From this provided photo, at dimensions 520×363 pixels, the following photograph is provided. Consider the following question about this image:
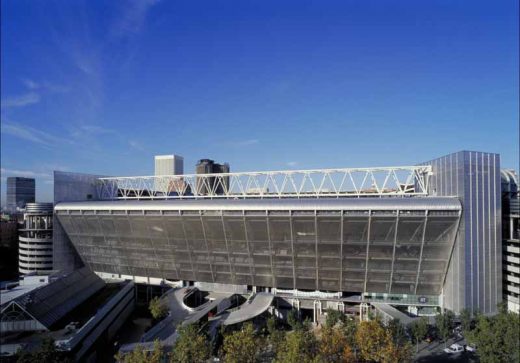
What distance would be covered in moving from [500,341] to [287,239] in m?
26.6

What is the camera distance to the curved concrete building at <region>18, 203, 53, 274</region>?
66500 mm

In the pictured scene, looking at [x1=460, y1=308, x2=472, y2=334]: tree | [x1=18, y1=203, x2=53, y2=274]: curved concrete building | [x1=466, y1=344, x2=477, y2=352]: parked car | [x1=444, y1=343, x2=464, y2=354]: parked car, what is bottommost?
[x1=466, y1=344, x2=477, y2=352]: parked car

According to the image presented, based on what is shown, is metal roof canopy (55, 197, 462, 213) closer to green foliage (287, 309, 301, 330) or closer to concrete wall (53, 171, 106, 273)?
green foliage (287, 309, 301, 330)

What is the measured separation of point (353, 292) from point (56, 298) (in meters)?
43.1

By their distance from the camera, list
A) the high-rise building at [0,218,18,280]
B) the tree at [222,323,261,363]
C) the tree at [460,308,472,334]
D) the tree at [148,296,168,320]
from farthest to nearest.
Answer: the high-rise building at [0,218,18,280] → the tree at [148,296,168,320] → the tree at [460,308,472,334] → the tree at [222,323,261,363]

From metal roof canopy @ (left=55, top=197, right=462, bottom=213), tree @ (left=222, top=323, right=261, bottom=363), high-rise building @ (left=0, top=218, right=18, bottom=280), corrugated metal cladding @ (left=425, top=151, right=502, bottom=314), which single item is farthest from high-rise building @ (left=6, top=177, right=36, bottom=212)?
corrugated metal cladding @ (left=425, top=151, right=502, bottom=314)

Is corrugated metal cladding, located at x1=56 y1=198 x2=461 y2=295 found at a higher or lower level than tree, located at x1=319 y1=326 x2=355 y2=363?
higher

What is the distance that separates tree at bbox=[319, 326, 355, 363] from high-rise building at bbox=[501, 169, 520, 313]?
27032 mm

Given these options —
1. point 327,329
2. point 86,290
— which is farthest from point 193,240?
point 327,329

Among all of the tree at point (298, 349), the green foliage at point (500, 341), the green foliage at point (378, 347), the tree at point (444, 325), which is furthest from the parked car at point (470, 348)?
the tree at point (298, 349)

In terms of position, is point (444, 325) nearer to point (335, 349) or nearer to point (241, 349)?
point (335, 349)

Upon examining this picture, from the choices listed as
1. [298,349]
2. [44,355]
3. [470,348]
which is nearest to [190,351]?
[298,349]

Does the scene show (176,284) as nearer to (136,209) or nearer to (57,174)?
(136,209)

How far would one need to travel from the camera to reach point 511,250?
148 feet
